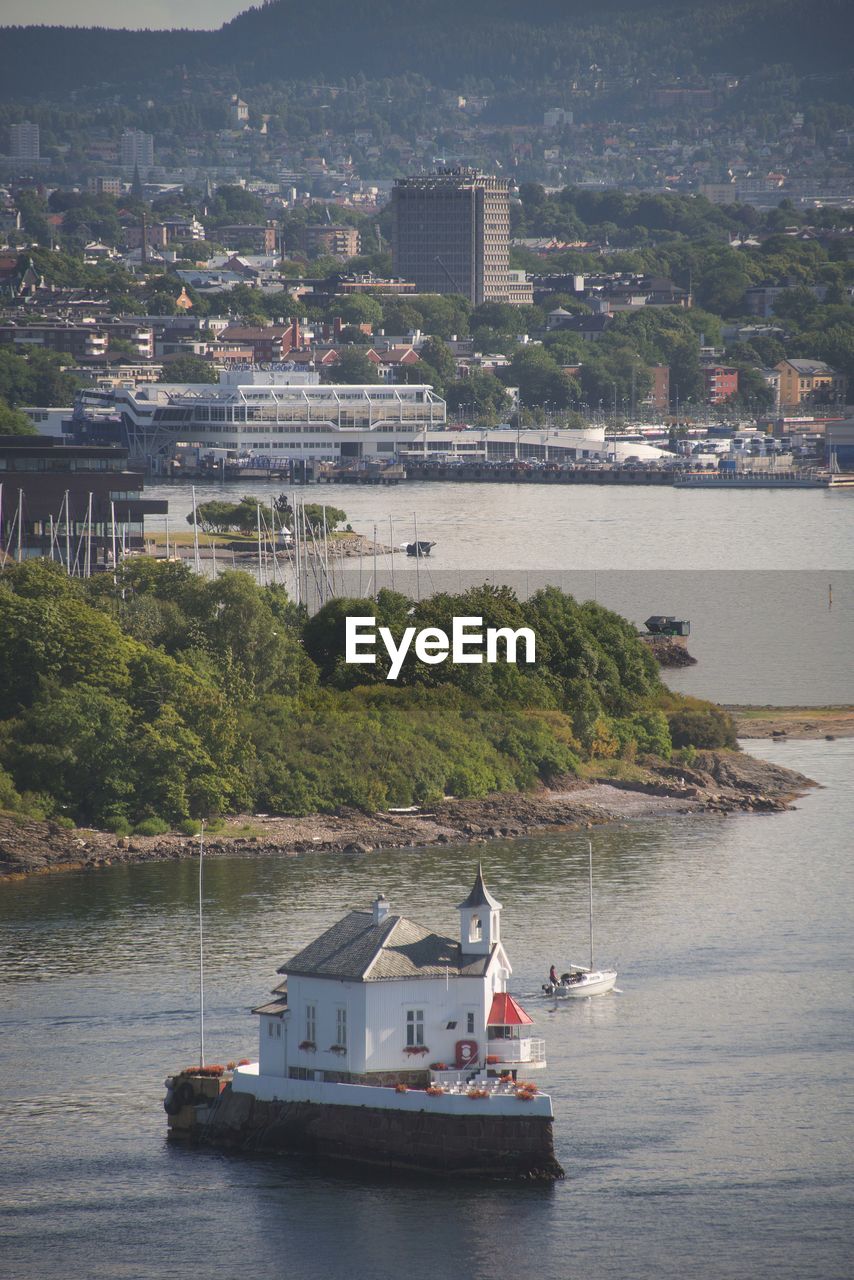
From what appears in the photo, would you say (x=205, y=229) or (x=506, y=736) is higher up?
(x=205, y=229)

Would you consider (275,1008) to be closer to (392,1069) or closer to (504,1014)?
(392,1069)

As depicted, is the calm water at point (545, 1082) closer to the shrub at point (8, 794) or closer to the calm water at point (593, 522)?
the shrub at point (8, 794)

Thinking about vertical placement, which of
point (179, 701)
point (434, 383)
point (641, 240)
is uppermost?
point (641, 240)

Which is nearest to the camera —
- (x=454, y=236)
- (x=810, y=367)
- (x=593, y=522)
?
(x=593, y=522)

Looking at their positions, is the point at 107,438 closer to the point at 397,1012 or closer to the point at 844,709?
the point at 844,709

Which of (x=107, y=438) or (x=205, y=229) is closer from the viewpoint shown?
(x=107, y=438)

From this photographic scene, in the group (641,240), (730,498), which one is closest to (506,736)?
(730,498)

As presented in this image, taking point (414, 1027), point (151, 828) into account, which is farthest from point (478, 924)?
point (151, 828)
